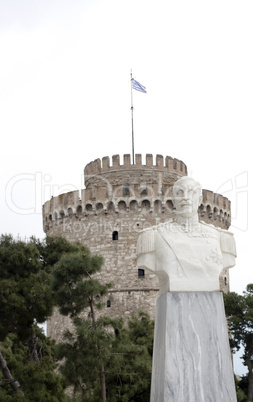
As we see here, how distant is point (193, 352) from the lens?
733 centimetres

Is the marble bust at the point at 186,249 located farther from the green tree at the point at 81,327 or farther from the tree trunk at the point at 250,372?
the tree trunk at the point at 250,372

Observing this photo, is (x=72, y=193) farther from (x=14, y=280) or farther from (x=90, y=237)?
(x=14, y=280)

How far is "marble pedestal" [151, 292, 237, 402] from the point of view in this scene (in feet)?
23.6

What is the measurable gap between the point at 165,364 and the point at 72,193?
76.9ft

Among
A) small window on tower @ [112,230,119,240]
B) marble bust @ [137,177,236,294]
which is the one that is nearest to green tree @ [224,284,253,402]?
small window on tower @ [112,230,119,240]

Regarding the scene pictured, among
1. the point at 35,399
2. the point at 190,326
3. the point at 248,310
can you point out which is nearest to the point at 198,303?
the point at 190,326

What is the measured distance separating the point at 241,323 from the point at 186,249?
1966 cm

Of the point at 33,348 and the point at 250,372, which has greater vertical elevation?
the point at 33,348

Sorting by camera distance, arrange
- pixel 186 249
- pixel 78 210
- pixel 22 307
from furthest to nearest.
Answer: pixel 78 210 → pixel 22 307 → pixel 186 249

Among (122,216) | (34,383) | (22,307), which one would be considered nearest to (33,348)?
(22,307)

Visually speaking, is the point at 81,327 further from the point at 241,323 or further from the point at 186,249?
the point at 241,323

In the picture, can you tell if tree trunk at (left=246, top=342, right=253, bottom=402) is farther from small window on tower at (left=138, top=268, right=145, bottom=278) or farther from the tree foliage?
the tree foliage

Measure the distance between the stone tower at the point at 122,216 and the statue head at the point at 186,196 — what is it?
20.6 m

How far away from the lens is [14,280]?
1741cm
